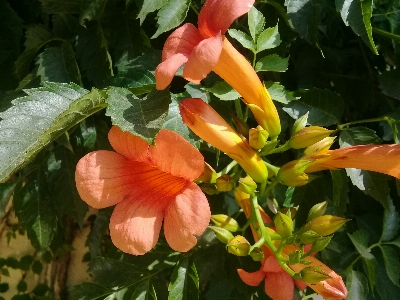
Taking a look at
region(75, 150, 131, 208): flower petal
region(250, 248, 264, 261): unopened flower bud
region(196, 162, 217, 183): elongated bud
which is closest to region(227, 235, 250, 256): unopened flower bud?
region(250, 248, 264, 261): unopened flower bud

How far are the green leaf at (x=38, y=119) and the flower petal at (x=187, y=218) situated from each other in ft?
0.70

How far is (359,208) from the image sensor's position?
59.2 inches

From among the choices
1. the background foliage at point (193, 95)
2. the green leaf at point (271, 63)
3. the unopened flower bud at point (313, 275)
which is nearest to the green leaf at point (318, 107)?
the background foliage at point (193, 95)

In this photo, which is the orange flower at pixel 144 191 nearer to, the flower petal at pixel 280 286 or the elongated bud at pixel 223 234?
the elongated bud at pixel 223 234

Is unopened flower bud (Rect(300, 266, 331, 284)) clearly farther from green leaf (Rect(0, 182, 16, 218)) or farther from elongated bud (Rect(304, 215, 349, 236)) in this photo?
green leaf (Rect(0, 182, 16, 218))

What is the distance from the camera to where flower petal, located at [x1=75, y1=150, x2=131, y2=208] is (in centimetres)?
82

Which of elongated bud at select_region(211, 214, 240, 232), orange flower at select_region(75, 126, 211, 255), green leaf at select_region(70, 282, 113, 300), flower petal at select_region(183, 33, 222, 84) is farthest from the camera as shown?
green leaf at select_region(70, 282, 113, 300)

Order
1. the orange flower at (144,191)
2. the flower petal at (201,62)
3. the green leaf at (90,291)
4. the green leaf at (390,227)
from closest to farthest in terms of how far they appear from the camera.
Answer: the flower petal at (201,62)
the orange flower at (144,191)
the green leaf at (90,291)
the green leaf at (390,227)

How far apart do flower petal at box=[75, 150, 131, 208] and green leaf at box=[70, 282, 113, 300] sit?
16.7 inches

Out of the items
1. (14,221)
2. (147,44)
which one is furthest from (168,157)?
(14,221)

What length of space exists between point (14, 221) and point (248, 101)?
1.73 meters

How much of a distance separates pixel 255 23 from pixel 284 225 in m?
0.42

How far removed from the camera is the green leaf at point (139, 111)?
0.73 meters

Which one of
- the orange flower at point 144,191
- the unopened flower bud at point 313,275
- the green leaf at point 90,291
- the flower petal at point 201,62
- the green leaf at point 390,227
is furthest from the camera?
the green leaf at point 390,227
